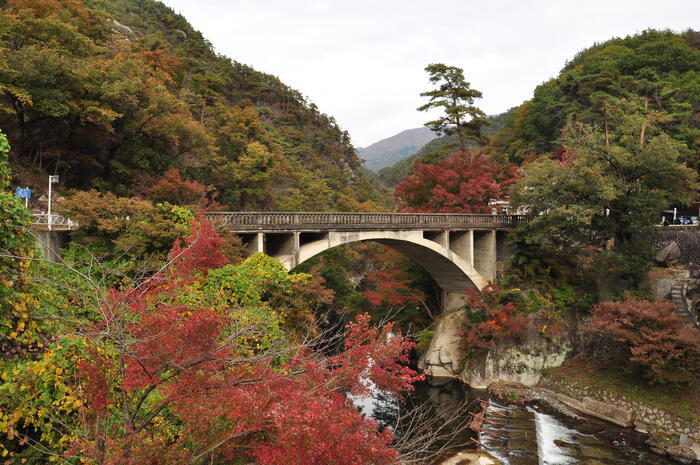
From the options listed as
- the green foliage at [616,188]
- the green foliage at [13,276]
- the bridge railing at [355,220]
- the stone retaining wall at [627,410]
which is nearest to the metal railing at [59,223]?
the bridge railing at [355,220]

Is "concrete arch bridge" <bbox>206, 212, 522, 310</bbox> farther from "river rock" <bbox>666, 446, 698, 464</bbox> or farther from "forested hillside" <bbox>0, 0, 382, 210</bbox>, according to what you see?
"river rock" <bbox>666, 446, 698, 464</bbox>

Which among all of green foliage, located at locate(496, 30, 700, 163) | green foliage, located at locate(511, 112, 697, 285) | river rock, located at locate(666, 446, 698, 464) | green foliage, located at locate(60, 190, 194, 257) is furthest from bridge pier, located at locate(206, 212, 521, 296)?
river rock, located at locate(666, 446, 698, 464)

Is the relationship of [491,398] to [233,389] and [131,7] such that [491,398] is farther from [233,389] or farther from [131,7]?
[131,7]

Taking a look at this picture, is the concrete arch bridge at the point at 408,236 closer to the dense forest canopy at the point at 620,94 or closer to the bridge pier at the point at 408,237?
the bridge pier at the point at 408,237

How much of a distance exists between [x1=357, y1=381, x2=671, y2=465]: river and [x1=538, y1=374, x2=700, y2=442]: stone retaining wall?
0.45m

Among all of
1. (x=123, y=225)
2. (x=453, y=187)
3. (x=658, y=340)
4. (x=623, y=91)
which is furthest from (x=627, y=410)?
(x=623, y=91)

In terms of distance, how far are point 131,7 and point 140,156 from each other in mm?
48663

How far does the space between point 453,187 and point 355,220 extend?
28.0ft

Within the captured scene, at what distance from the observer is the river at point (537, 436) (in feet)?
40.4

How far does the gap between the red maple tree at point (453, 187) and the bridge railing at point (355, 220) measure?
154cm

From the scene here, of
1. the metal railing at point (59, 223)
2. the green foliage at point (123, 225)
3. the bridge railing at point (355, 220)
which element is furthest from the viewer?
the bridge railing at point (355, 220)

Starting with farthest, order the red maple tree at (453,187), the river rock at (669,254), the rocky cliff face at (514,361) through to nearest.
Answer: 1. the red maple tree at (453,187)
2. the river rock at (669,254)
3. the rocky cliff face at (514,361)

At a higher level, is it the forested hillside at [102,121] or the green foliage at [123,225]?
the forested hillside at [102,121]

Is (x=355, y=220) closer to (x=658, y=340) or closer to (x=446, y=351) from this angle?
(x=446, y=351)
